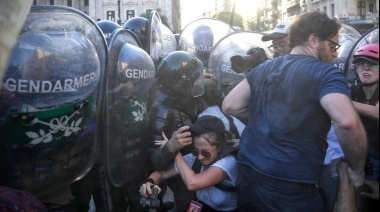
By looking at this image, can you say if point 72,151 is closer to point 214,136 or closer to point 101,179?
point 101,179

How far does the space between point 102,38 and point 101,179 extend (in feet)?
2.95

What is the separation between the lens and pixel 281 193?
72.1 inches

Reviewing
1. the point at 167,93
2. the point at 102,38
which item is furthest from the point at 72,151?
the point at 167,93

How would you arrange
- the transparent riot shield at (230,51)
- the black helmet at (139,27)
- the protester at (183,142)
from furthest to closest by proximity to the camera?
the black helmet at (139,27) < the transparent riot shield at (230,51) < the protester at (183,142)

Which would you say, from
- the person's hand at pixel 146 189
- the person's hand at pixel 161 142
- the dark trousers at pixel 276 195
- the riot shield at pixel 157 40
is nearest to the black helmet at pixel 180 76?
the person's hand at pixel 161 142

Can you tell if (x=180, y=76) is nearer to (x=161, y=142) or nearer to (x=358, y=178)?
(x=161, y=142)

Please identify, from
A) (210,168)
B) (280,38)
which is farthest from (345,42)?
(210,168)

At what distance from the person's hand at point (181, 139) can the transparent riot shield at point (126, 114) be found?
349 millimetres

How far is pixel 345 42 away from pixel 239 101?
176 centimetres

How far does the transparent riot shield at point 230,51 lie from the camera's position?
379 cm

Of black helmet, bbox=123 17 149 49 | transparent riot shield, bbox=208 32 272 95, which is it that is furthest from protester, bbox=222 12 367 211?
black helmet, bbox=123 17 149 49

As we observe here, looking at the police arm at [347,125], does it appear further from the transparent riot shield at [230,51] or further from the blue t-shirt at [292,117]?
the transparent riot shield at [230,51]

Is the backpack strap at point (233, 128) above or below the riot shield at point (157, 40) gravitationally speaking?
below

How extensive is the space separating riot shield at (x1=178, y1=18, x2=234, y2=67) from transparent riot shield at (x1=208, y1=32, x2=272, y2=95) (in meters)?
1.21
